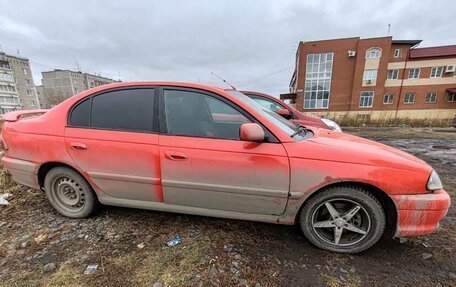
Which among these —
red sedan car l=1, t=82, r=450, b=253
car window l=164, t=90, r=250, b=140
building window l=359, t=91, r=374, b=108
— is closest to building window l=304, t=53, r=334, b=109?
building window l=359, t=91, r=374, b=108

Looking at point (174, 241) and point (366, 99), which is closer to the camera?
point (174, 241)

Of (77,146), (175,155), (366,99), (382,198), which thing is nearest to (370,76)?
(366,99)

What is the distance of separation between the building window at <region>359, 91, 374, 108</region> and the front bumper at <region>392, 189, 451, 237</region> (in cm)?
3255

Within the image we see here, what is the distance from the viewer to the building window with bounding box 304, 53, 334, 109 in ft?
98.6

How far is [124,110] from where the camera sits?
2475mm

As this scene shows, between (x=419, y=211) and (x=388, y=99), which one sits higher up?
(x=388, y=99)

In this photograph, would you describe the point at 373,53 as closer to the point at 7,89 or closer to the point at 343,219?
the point at 343,219

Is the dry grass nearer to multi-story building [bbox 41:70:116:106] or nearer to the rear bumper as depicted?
the rear bumper

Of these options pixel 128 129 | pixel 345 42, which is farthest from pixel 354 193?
pixel 345 42

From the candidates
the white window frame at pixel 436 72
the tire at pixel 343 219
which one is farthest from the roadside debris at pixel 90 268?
the white window frame at pixel 436 72

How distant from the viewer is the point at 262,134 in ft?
6.77

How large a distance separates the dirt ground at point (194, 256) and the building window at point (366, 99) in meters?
31.6

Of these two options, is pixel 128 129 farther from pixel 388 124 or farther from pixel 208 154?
pixel 388 124

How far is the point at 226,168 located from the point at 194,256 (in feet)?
2.96
